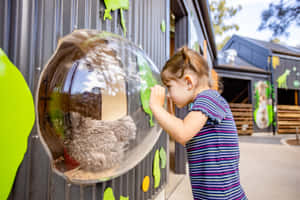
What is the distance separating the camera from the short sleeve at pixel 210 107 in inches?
31.6

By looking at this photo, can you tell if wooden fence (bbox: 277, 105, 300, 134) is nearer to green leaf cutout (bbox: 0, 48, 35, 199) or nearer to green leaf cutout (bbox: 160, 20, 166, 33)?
green leaf cutout (bbox: 160, 20, 166, 33)

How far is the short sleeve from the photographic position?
0.80 metres

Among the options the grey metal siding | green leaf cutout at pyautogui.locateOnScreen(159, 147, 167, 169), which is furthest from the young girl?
the grey metal siding

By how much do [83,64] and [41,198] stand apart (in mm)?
459

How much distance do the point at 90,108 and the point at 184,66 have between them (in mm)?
505

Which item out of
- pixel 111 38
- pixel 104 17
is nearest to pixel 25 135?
pixel 111 38

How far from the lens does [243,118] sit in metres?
8.24

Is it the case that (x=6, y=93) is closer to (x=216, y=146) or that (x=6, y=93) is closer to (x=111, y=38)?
(x=111, y=38)

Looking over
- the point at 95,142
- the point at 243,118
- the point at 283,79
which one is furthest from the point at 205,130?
the point at 283,79

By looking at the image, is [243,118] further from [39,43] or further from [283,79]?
[39,43]

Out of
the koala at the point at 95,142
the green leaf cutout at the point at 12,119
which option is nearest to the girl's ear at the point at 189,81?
the koala at the point at 95,142

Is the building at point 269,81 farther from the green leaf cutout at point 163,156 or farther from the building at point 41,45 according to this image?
the building at point 41,45

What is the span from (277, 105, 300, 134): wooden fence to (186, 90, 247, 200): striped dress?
9.37 metres

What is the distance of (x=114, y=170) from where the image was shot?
0.63 m
